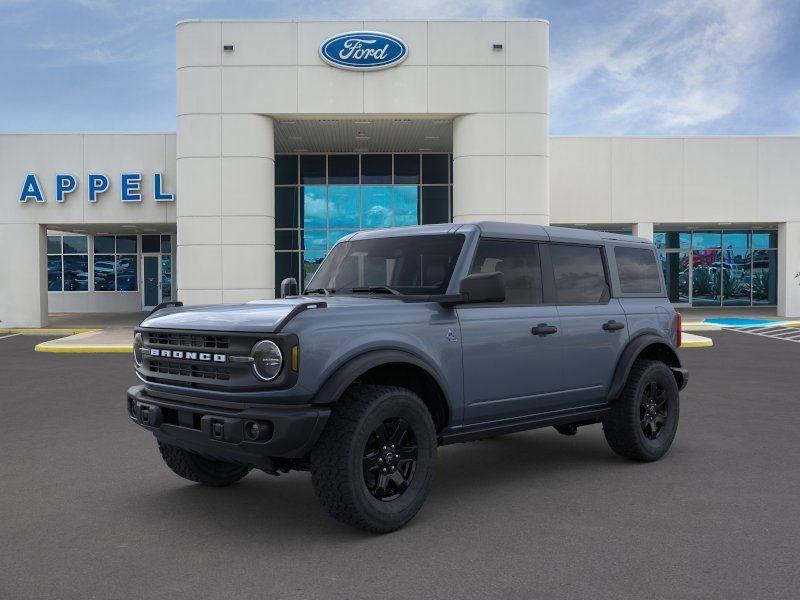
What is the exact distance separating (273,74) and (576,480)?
16358mm

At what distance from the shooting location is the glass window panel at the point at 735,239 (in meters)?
33.0

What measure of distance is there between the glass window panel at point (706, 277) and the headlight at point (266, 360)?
32.0m

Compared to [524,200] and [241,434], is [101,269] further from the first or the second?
[241,434]

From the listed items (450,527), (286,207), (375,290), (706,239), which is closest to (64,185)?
(286,207)

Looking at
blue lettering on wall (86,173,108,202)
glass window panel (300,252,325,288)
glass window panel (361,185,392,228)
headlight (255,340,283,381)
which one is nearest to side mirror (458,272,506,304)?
headlight (255,340,283,381)

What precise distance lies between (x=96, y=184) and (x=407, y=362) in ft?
71.3

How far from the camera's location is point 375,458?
15.0ft

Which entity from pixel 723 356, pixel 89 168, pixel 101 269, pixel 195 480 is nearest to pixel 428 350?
pixel 195 480

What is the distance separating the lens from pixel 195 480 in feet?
18.3

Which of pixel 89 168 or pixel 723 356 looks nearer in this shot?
pixel 723 356

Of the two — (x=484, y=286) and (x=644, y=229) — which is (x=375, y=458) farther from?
(x=644, y=229)

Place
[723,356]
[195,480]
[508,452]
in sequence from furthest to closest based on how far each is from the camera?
[723,356] < [508,452] < [195,480]

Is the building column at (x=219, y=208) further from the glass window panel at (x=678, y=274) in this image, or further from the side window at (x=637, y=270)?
the glass window panel at (x=678, y=274)

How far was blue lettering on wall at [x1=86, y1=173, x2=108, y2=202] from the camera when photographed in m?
23.6
